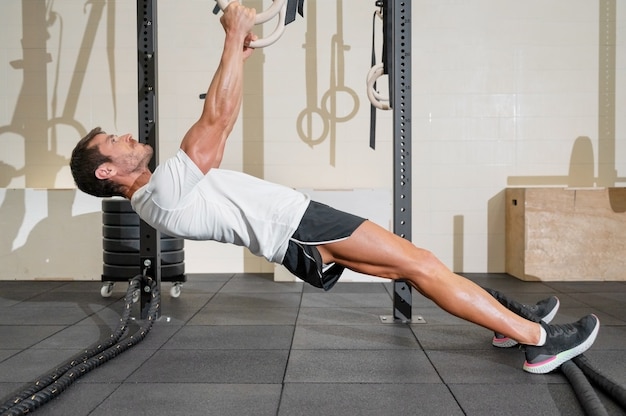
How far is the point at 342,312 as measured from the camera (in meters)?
3.54

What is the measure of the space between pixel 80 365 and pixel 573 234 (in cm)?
398

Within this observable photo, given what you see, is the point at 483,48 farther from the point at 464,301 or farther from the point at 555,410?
the point at 555,410

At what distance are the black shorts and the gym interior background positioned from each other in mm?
2868

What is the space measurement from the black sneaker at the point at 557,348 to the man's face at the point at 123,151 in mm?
1808

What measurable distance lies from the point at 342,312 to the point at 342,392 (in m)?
1.47

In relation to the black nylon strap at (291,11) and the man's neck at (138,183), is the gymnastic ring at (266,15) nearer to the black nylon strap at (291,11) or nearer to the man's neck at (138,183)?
the black nylon strap at (291,11)

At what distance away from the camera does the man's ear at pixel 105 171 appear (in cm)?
220

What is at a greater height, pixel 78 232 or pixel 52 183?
pixel 52 183

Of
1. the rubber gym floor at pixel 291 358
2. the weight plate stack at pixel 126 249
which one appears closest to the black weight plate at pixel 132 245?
the weight plate stack at pixel 126 249

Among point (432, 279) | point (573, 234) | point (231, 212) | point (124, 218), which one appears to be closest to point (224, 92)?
point (231, 212)

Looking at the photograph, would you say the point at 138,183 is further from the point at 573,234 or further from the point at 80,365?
the point at 573,234

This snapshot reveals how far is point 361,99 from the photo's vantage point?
16.7 ft

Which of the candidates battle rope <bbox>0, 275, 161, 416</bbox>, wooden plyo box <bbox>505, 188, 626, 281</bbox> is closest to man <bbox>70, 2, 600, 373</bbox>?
battle rope <bbox>0, 275, 161, 416</bbox>

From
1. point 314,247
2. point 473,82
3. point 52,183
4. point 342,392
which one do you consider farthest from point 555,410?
point 52,183
